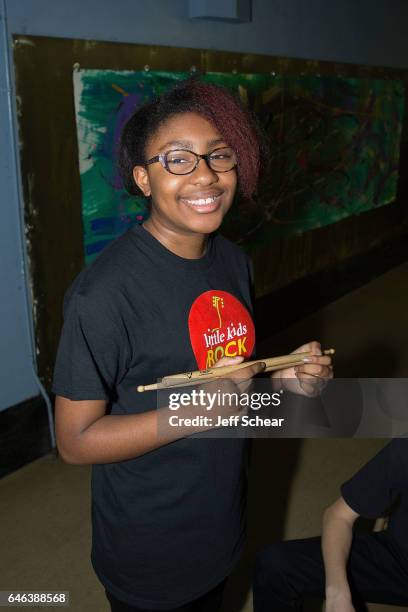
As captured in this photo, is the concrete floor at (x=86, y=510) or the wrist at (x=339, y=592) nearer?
the wrist at (x=339, y=592)

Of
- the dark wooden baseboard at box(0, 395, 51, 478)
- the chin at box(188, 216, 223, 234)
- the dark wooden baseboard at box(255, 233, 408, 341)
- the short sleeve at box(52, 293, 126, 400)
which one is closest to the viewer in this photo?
the short sleeve at box(52, 293, 126, 400)

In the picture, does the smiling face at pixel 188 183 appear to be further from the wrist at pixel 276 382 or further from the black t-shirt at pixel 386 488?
the black t-shirt at pixel 386 488

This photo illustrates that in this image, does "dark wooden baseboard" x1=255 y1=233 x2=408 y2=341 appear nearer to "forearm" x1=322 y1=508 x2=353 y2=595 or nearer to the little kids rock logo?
"forearm" x1=322 y1=508 x2=353 y2=595

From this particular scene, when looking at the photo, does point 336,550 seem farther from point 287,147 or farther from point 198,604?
point 287,147

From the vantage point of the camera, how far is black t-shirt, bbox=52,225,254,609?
949 millimetres

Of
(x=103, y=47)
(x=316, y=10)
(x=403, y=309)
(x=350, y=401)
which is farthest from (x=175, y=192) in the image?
(x=403, y=309)

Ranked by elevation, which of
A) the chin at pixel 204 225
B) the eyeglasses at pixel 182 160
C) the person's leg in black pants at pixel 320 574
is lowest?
the person's leg in black pants at pixel 320 574

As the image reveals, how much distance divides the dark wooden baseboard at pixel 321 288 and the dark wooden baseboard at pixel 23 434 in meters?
1.36

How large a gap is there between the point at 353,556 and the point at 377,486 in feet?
0.80

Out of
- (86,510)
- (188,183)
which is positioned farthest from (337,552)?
(86,510)

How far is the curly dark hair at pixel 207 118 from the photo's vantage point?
1032mm

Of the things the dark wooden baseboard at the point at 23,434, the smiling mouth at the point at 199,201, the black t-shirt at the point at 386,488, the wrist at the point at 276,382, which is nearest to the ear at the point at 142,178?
the smiling mouth at the point at 199,201

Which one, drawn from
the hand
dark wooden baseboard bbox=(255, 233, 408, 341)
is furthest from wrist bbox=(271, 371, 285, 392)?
dark wooden baseboard bbox=(255, 233, 408, 341)

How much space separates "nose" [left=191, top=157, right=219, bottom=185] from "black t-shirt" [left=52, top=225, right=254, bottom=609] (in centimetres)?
15
